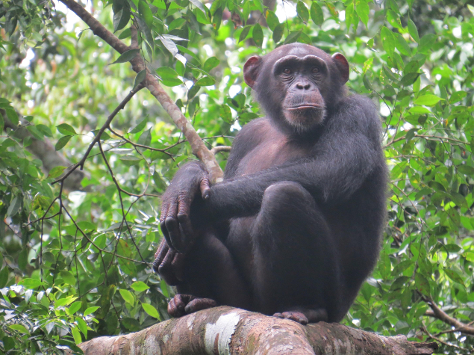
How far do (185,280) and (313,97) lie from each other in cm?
167

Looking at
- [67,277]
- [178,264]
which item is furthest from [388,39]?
[67,277]

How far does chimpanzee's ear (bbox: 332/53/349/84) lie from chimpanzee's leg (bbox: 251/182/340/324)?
60.2 inches

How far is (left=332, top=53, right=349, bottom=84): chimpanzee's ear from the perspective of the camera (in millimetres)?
4387

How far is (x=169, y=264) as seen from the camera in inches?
140

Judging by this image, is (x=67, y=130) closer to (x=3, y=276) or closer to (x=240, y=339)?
(x=3, y=276)

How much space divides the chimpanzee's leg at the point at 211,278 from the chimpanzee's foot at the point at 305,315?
1.82 feet

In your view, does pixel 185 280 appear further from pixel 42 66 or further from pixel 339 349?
pixel 42 66

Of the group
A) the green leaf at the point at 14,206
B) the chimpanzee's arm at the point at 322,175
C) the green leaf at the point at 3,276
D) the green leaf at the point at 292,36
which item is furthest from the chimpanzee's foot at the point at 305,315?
the green leaf at the point at 292,36

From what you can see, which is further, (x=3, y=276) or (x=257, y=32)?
(x=257, y=32)

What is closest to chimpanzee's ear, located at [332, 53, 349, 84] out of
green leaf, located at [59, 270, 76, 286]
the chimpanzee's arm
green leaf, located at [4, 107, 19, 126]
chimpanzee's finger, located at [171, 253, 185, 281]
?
the chimpanzee's arm

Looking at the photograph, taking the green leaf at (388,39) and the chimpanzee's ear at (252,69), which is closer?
the green leaf at (388,39)

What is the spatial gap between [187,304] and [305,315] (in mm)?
841

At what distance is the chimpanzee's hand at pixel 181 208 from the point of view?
10.8 ft

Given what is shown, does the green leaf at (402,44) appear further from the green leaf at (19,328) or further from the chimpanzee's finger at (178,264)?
the green leaf at (19,328)
